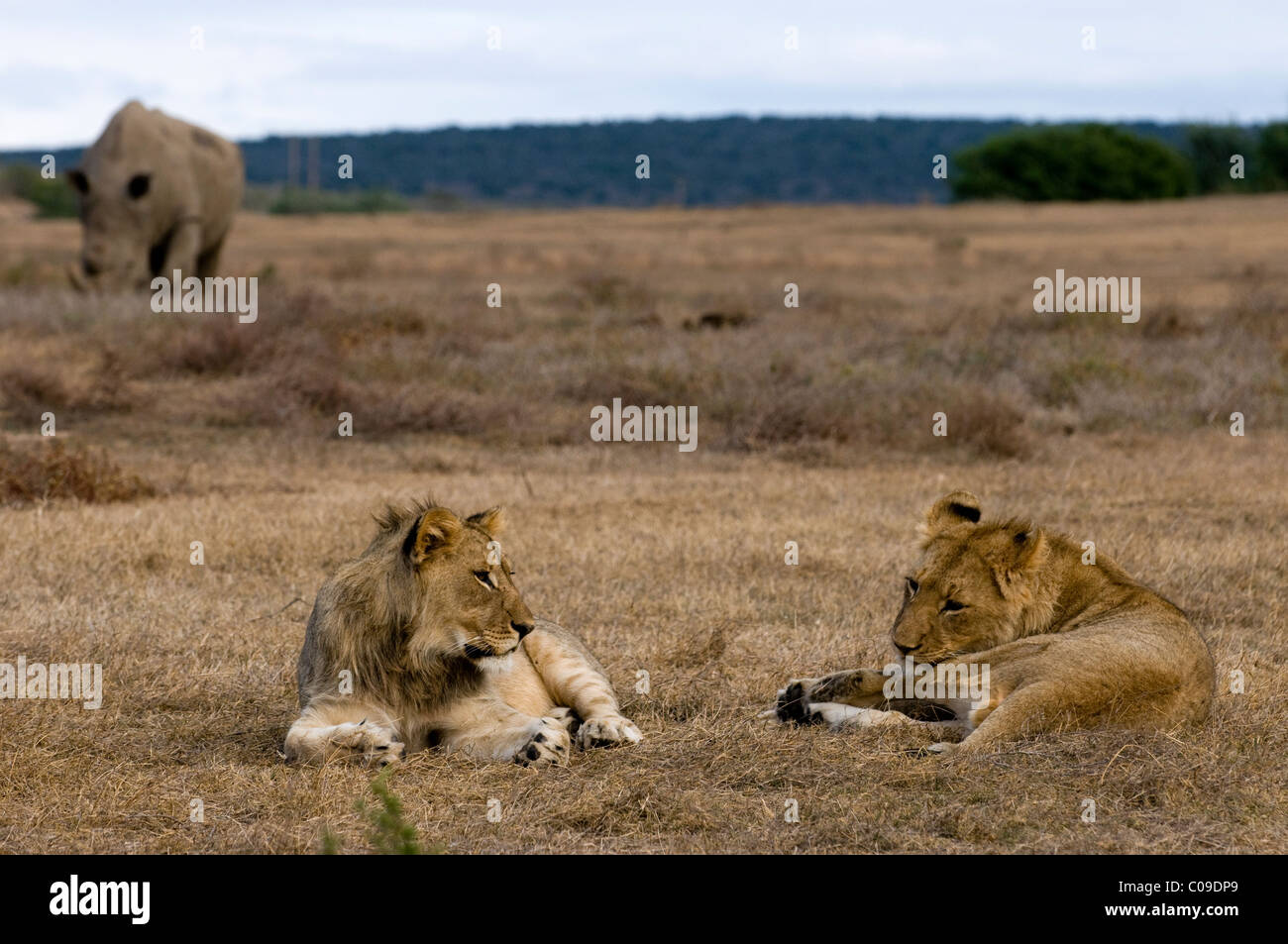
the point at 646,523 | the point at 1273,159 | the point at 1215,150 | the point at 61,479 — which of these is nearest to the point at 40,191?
the point at 1273,159

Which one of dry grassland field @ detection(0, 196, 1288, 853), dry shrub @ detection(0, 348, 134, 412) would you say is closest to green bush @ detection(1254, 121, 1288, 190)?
dry grassland field @ detection(0, 196, 1288, 853)

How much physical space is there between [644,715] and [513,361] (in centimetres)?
1156

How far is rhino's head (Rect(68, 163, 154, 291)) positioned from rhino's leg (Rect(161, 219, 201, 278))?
1.17 meters

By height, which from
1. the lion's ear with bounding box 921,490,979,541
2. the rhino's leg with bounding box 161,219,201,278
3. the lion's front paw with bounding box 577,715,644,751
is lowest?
the lion's front paw with bounding box 577,715,644,751

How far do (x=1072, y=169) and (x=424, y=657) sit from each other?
6986 cm

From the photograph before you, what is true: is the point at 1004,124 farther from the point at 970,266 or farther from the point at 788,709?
the point at 788,709

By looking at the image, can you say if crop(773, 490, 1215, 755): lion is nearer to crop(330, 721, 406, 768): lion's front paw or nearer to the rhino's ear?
crop(330, 721, 406, 768): lion's front paw

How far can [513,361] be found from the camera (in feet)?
59.3

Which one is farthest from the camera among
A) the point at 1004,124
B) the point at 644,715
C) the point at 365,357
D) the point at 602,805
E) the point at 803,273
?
the point at 1004,124

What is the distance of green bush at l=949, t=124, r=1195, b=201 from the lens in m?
71.4

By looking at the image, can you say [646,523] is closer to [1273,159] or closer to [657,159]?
[1273,159]

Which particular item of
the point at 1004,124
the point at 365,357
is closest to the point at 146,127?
the point at 365,357

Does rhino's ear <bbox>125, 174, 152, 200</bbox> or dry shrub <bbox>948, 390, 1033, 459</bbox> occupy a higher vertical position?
rhino's ear <bbox>125, 174, 152, 200</bbox>

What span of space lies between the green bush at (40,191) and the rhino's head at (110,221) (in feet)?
133
